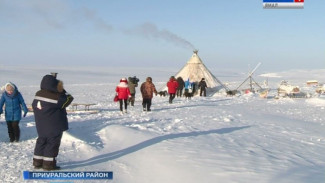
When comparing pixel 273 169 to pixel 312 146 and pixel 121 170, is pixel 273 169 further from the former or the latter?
pixel 312 146

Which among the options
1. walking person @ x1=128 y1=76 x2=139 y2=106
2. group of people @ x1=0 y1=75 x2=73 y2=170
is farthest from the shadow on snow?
walking person @ x1=128 y1=76 x2=139 y2=106

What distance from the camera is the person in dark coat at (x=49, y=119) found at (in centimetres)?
549

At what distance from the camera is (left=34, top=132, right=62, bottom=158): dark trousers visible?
5520 millimetres

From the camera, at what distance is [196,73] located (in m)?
26.2

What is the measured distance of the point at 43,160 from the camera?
18.2 feet

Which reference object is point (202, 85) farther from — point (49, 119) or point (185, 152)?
point (49, 119)

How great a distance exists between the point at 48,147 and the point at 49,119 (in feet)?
1.40

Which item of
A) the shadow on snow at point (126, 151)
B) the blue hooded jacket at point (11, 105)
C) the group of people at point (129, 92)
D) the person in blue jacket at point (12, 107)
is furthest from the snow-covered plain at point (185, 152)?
the group of people at point (129, 92)

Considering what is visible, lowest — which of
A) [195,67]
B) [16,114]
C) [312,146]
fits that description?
[312,146]

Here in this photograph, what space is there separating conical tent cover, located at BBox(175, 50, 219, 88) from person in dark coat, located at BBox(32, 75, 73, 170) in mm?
20560

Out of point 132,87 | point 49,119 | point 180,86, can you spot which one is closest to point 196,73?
point 180,86

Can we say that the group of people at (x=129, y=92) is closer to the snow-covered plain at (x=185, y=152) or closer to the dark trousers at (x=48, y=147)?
the snow-covered plain at (x=185, y=152)

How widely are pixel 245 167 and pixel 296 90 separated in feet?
59.9

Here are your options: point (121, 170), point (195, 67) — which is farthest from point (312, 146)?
point (195, 67)
